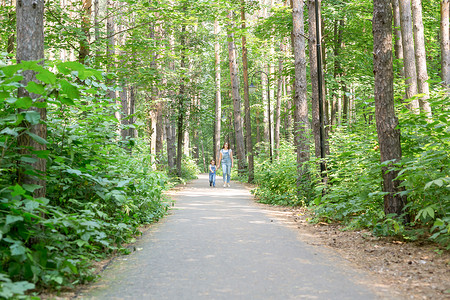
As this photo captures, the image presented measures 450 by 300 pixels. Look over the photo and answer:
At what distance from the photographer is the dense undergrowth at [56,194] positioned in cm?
372

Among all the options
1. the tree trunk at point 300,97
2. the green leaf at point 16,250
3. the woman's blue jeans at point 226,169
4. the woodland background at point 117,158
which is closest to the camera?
the green leaf at point 16,250

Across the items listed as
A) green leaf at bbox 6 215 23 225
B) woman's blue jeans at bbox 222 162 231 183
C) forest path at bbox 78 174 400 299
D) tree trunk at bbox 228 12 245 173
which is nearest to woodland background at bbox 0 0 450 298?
green leaf at bbox 6 215 23 225

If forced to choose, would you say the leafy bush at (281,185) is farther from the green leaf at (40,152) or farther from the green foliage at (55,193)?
the green leaf at (40,152)

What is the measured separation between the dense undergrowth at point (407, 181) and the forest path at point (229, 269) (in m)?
1.27

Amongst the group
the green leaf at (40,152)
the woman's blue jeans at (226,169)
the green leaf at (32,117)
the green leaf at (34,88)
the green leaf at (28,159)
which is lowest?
the woman's blue jeans at (226,169)

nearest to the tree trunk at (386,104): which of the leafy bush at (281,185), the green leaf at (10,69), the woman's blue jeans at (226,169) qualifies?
the leafy bush at (281,185)

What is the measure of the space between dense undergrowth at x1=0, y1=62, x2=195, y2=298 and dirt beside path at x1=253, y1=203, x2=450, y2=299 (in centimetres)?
334

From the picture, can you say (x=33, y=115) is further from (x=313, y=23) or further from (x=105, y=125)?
(x=313, y=23)

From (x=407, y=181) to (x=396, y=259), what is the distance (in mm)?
1207

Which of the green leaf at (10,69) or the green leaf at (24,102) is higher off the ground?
the green leaf at (10,69)

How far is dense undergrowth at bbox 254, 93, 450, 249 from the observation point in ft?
18.5

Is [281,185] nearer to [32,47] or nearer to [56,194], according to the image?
[56,194]

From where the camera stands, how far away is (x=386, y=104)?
22.2 feet

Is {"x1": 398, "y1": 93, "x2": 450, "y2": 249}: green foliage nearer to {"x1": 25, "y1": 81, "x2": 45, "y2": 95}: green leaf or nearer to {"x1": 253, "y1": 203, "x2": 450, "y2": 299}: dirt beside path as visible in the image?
{"x1": 253, "y1": 203, "x2": 450, "y2": 299}: dirt beside path
